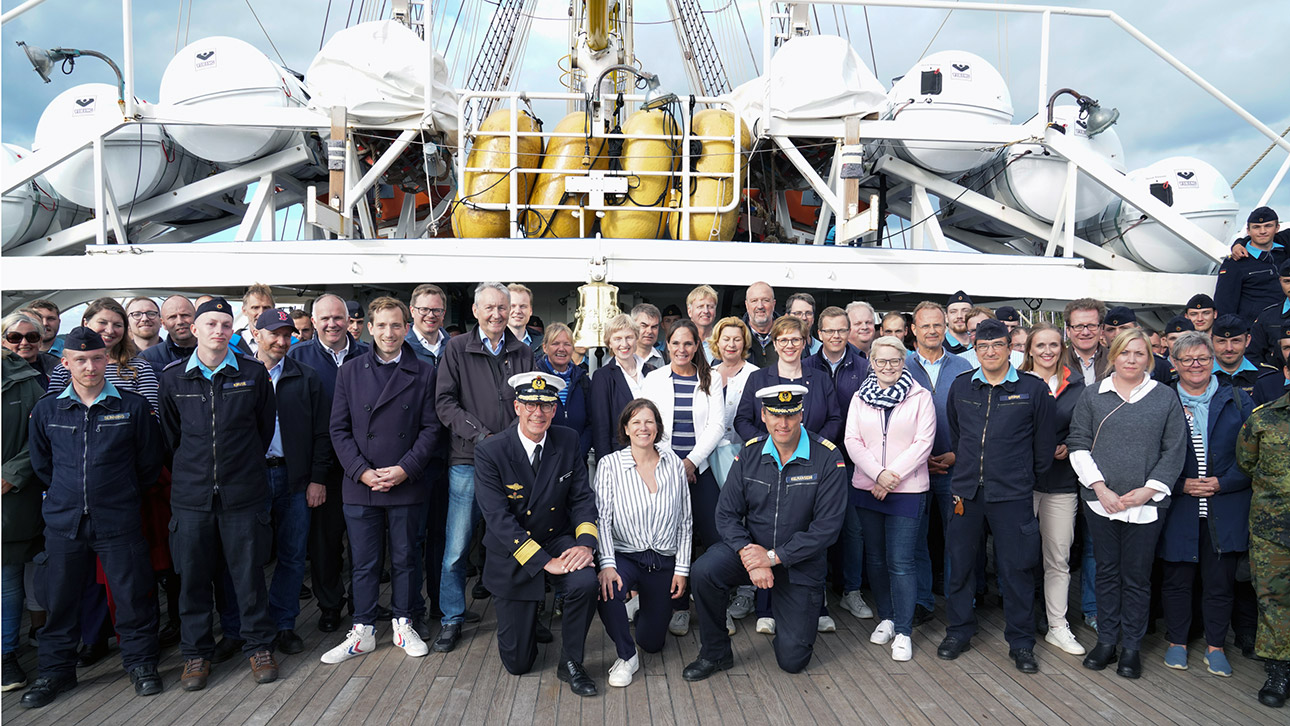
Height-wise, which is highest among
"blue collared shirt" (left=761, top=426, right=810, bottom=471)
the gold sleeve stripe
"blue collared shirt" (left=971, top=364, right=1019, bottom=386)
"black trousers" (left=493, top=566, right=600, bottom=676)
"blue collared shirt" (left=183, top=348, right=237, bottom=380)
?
"blue collared shirt" (left=183, top=348, right=237, bottom=380)

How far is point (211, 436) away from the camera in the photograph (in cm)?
327

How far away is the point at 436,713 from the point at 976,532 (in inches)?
99.9

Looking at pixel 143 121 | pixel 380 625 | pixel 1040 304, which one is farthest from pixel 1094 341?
pixel 143 121

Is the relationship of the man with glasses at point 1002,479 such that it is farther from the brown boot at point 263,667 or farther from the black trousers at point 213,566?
the black trousers at point 213,566

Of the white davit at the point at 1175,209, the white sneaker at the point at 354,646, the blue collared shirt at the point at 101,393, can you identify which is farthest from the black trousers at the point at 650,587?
the white davit at the point at 1175,209

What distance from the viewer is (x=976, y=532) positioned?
11.7 ft

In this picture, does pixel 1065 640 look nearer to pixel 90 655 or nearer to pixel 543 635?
pixel 543 635

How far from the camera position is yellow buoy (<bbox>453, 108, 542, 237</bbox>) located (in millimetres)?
6180

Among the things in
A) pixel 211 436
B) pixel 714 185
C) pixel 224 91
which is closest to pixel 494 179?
pixel 714 185

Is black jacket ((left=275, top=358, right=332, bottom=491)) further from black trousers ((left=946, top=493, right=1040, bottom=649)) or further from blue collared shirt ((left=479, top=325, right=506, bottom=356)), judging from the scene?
black trousers ((left=946, top=493, right=1040, bottom=649))

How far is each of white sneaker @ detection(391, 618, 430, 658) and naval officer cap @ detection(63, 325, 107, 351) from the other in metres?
1.78

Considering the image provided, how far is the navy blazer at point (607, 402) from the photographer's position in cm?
403

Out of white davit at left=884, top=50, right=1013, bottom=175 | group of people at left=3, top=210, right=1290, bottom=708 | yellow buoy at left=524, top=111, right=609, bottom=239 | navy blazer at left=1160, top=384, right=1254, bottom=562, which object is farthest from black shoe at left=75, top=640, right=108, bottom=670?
white davit at left=884, top=50, right=1013, bottom=175

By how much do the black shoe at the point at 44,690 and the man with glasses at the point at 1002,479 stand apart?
12.8ft
